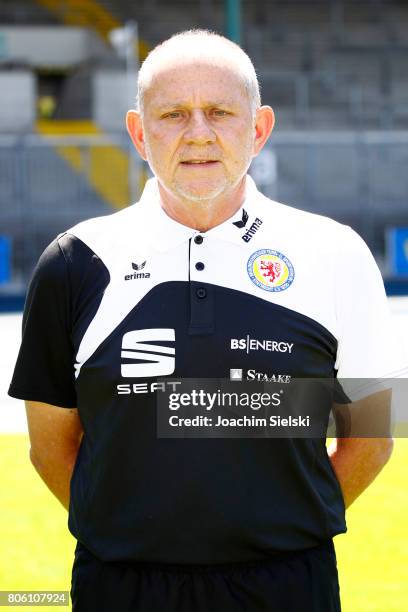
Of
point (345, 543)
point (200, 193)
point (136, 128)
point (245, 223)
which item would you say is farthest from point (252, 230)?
point (345, 543)

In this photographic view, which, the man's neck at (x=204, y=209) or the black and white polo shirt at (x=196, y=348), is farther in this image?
the man's neck at (x=204, y=209)

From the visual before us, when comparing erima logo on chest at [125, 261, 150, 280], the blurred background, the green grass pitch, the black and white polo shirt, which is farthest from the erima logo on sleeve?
the blurred background

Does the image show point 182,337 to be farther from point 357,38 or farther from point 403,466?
A: point 357,38

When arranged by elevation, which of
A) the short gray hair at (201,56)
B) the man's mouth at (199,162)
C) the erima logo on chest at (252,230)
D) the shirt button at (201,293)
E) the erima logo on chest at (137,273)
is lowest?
the shirt button at (201,293)

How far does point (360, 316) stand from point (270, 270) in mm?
229

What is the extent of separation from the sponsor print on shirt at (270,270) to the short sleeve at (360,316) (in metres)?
0.11

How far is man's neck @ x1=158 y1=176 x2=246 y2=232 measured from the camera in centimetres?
226

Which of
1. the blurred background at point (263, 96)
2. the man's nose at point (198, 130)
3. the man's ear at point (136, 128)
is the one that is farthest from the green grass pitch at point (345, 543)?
the blurred background at point (263, 96)

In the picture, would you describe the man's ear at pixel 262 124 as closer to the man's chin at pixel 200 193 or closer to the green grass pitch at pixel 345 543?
the man's chin at pixel 200 193

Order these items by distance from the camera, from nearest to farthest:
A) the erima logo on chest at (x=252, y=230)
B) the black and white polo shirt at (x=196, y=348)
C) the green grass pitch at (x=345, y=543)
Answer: the black and white polo shirt at (x=196, y=348)
the erima logo on chest at (x=252, y=230)
the green grass pitch at (x=345, y=543)

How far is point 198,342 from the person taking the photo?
2.13 metres

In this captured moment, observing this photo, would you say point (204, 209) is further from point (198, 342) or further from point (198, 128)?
point (198, 342)

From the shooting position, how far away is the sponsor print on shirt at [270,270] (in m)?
2.20

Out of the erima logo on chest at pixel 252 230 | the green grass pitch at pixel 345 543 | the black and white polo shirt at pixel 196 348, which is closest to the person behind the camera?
the black and white polo shirt at pixel 196 348
